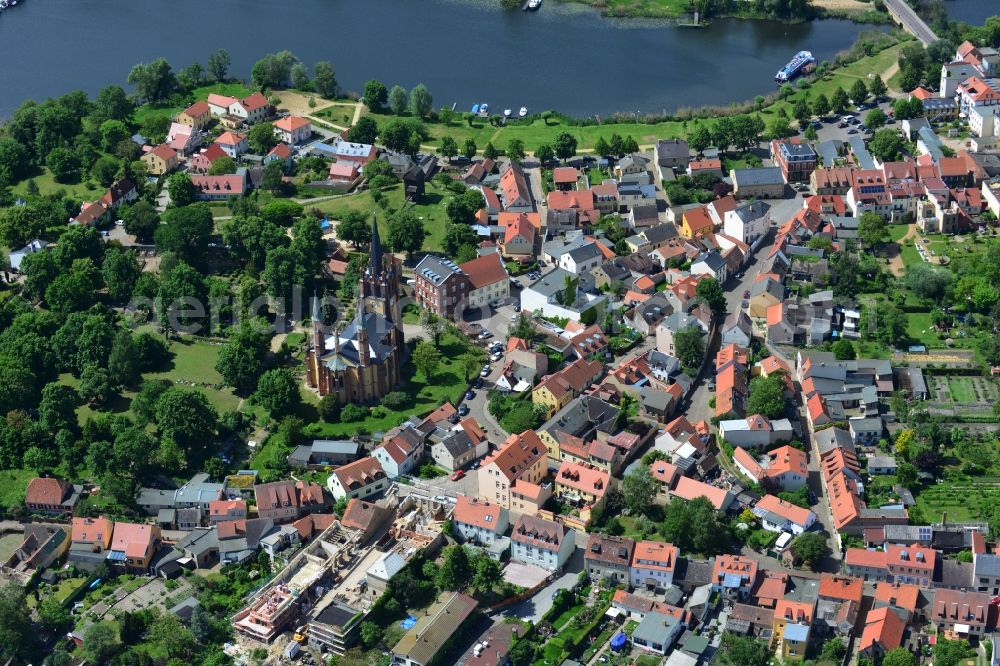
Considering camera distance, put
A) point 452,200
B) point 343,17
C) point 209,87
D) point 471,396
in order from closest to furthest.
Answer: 1. point 471,396
2. point 452,200
3. point 209,87
4. point 343,17

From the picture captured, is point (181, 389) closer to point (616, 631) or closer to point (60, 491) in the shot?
point (60, 491)

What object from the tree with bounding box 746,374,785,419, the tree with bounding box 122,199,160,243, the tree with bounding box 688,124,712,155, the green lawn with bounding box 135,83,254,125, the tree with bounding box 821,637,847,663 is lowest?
the tree with bounding box 821,637,847,663

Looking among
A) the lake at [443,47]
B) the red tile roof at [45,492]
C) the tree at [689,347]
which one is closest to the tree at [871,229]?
the tree at [689,347]

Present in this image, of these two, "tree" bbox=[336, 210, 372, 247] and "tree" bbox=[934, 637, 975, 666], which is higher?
"tree" bbox=[336, 210, 372, 247]


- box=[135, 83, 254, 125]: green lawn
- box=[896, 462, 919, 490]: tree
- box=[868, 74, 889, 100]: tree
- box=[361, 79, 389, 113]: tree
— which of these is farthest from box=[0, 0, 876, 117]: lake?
box=[896, 462, 919, 490]: tree

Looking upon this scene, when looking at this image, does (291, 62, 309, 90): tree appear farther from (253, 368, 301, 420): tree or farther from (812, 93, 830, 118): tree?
(253, 368, 301, 420): tree

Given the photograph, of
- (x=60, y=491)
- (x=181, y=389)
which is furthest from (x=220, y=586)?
(x=181, y=389)

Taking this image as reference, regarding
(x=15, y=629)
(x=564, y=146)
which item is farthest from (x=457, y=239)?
(x=15, y=629)
